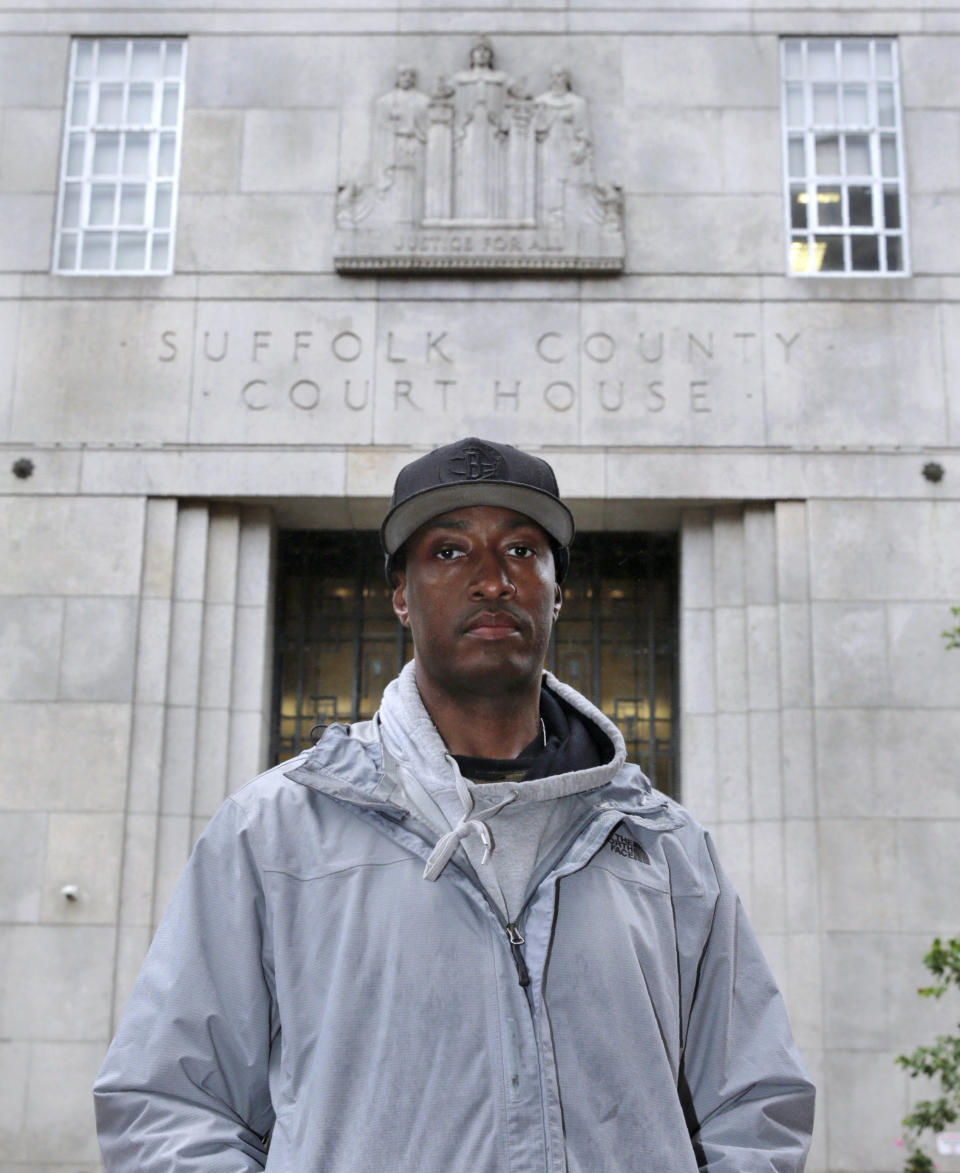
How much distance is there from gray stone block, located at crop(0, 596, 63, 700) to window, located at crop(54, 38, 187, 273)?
348 centimetres

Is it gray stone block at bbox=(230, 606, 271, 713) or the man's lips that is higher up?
gray stone block at bbox=(230, 606, 271, 713)

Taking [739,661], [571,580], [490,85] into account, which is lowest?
[739,661]

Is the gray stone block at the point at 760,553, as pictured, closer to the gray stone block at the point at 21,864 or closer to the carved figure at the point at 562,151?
the carved figure at the point at 562,151

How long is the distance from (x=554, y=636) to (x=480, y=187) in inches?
179

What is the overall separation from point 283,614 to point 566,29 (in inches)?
263

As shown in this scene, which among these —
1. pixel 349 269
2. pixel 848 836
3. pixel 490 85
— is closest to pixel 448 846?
pixel 848 836

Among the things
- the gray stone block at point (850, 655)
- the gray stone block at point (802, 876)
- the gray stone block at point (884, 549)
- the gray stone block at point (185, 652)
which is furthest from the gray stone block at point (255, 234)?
the gray stone block at point (802, 876)

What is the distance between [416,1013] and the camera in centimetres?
241

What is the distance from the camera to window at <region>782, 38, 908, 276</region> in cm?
1420

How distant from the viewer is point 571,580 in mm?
14828

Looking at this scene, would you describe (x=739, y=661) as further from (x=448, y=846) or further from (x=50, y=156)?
(x=448, y=846)

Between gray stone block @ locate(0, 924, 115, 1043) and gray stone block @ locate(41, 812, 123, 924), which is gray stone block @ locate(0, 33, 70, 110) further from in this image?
gray stone block @ locate(0, 924, 115, 1043)

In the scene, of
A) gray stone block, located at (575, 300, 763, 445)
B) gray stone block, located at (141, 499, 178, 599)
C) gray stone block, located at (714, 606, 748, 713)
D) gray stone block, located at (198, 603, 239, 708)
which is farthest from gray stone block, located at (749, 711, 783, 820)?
gray stone block, located at (141, 499, 178, 599)

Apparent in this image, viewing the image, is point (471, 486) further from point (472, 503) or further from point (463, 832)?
point (463, 832)
